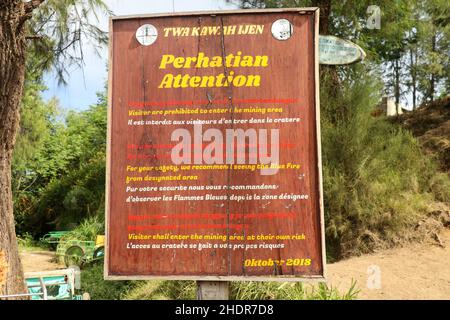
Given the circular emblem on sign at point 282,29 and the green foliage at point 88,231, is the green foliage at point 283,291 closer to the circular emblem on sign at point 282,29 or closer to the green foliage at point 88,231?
the circular emblem on sign at point 282,29

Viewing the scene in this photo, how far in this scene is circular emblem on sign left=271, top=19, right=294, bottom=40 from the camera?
374cm

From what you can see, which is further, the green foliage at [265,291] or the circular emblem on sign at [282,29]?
the green foliage at [265,291]

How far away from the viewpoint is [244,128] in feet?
12.0

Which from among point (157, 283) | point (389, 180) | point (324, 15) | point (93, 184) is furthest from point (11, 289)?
point (93, 184)

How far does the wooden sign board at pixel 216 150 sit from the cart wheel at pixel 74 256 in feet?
30.0

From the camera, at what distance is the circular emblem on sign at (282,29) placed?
3742 millimetres

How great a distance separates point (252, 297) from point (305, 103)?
2913 mm

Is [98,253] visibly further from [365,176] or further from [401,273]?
[401,273]

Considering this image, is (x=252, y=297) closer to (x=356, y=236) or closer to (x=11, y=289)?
(x=11, y=289)

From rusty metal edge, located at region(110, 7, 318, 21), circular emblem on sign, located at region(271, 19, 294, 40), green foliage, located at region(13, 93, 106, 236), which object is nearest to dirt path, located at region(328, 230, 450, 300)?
circular emblem on sign, located at region(271, 19, 294, 40)

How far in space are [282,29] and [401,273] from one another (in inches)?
184

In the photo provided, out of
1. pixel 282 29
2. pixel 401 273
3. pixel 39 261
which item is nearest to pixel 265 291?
pixel 401 273

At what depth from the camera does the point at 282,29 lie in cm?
375

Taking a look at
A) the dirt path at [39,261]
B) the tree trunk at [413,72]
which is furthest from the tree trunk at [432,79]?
the dirt path at [39,261]
